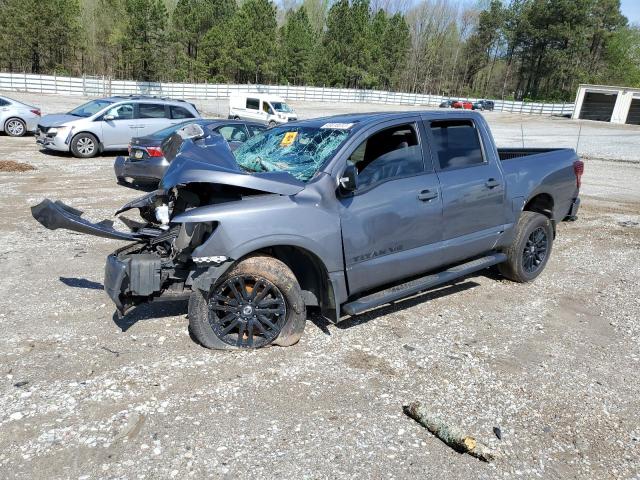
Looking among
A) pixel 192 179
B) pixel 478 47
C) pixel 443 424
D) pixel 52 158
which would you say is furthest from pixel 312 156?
pixel 478 47

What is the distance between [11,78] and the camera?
39.8 metres

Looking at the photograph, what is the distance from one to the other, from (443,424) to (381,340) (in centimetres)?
115

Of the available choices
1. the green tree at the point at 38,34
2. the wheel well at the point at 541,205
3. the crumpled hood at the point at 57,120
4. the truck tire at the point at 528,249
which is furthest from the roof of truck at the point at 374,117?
the green tree at the point at 38,34

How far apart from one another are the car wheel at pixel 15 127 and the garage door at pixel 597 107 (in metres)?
52.8

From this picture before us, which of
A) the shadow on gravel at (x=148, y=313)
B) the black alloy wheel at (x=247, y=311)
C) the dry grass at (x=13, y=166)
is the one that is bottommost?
the dry grass at (x=13, y=166)

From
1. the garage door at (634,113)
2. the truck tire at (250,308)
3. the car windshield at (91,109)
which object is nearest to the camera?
the truck tire at (250,308)

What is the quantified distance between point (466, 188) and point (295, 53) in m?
76.1

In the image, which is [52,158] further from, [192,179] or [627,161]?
[627,161]

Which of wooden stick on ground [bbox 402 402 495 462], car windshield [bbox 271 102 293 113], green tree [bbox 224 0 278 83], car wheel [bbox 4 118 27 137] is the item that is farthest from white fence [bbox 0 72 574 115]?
wooden stick on ground [bbox 402 402 495 462]

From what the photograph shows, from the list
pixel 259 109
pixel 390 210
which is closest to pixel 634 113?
pixel 259 109

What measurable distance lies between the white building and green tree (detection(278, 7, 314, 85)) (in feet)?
130

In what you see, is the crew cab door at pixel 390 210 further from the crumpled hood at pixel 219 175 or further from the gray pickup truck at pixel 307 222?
the crumpled hood at pixel 219 175

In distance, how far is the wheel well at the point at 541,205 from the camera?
586cm

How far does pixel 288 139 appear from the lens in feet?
15.4
